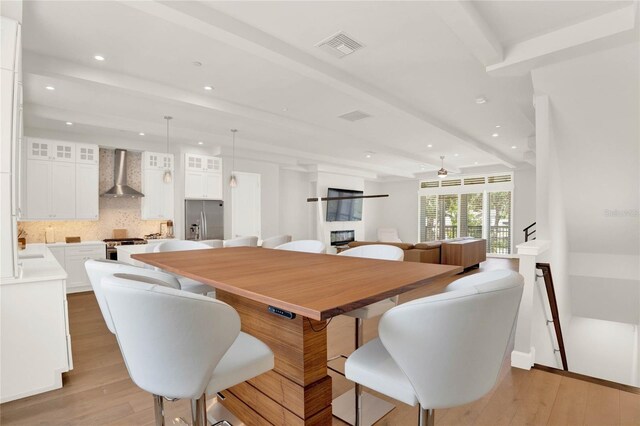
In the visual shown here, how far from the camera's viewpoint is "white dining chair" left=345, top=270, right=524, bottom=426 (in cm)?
94

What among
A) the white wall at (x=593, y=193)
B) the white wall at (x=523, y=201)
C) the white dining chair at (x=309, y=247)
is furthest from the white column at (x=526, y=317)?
the white wall at (x=523, y=201)

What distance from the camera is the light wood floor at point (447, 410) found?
1947 millimetres

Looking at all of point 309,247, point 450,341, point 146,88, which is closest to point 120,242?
point 146,88

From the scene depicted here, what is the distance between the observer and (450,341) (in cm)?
95

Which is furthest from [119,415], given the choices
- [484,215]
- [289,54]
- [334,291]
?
[484,215]

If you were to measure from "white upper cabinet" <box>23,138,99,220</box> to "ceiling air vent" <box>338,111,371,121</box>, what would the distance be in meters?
4.39

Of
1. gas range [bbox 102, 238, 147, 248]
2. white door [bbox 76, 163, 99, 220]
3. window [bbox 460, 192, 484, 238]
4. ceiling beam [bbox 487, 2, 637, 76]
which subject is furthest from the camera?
window [bbox 460, 192, 484, 238]

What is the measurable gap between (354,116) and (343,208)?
234 inches

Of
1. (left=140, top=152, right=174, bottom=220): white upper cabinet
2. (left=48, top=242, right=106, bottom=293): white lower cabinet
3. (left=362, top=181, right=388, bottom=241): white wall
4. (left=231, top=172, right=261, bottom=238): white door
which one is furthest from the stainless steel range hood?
(left=362, top=181, right=388, bottom=241): white wall

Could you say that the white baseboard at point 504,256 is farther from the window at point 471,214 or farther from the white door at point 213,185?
the white door at point 213,185

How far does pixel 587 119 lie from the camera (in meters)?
3.73

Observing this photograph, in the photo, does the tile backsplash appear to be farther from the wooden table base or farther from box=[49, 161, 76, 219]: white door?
the wooden table base

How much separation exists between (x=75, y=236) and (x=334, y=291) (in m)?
6.44

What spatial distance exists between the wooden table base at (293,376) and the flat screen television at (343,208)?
8.35 meters
